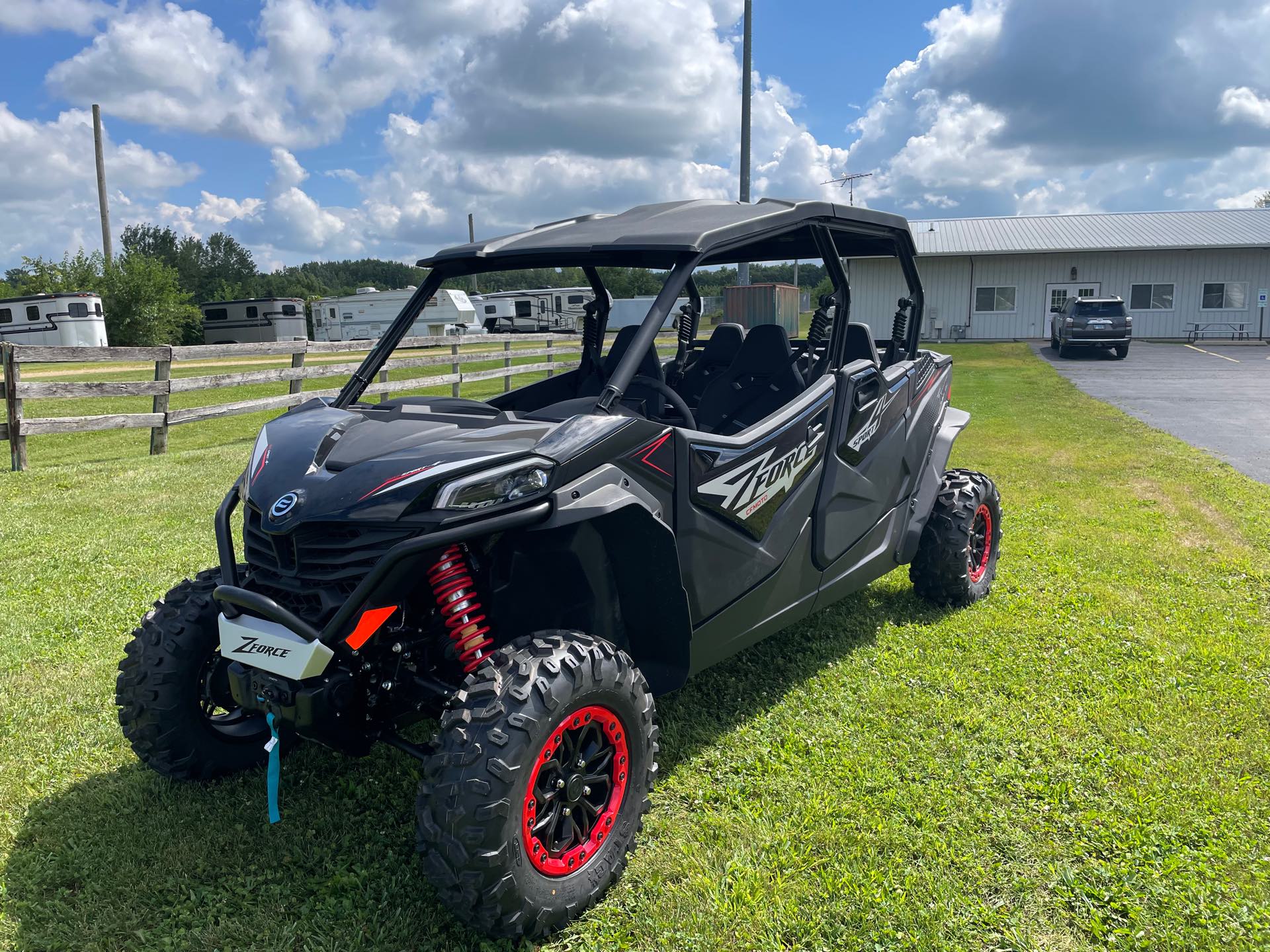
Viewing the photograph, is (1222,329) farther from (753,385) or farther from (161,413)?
(753,385)

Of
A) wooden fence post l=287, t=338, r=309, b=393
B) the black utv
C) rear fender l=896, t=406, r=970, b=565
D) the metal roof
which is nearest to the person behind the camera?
the black utv

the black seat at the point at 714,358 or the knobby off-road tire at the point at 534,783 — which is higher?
the black seat at the point at 714,358

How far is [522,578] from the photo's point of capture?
289 cm

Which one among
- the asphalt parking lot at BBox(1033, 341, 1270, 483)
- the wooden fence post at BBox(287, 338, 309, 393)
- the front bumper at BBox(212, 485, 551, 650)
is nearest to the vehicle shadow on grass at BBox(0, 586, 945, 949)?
the front bumper at BBox(212, 485, 551, 650)

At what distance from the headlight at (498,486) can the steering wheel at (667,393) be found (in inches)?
58.0

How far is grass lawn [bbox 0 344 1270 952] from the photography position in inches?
100

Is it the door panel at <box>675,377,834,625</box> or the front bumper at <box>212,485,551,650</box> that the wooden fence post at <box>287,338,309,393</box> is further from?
the front bumper at <box>212,485,551,650</box>

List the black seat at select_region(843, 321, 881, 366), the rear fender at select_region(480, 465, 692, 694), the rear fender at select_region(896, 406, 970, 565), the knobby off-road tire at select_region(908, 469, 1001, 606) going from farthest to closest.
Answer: the knobby off-road tire at select_region(908, 469, 1001, 606)
the rear fender at select_region(896, 406, 970, 565)
the black seat at select_region(843, 321, 881, 366)
the rear fender at select_region(480, 465, 692, 694)

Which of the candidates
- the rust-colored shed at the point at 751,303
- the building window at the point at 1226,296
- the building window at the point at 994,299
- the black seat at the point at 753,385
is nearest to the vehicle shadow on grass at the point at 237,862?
the black seat at the point at 753,385

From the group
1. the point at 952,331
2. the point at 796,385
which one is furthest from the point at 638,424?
the point at 952,331

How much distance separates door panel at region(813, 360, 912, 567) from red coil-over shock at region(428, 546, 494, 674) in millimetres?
1560

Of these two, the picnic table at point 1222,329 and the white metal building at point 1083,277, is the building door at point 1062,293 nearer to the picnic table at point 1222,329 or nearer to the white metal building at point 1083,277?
the white metal building at point 1083,277

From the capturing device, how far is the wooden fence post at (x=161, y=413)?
10.7 meters

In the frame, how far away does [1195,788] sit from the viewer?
3133 millimetres
